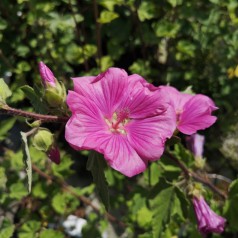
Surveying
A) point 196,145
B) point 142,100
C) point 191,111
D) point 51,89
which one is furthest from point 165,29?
point 51,89

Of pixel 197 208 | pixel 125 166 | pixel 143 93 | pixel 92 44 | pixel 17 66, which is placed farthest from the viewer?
pixel 92 44

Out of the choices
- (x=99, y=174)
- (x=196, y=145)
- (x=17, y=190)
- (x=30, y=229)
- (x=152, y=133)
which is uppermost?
(x=152, y=133)

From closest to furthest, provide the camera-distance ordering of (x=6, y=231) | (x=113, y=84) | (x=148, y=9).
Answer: (x=113, y=84), (x=6, y=231), (x=148, y=9)

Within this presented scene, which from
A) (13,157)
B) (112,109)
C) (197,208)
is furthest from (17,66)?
(197,208)

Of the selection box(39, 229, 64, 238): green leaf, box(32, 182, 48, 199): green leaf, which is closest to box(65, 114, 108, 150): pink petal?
box(39, 229, 64, 238): green leaf

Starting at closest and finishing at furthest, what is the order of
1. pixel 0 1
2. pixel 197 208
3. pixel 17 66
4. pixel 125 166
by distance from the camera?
pixel 125 166 → pixel 197 208 → pixel 0 1 → pixel 17 66

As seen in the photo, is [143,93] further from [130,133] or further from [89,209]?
[89,209]

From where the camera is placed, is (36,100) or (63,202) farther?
(63,202)

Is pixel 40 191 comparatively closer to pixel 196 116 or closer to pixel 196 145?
pixel 196 145
